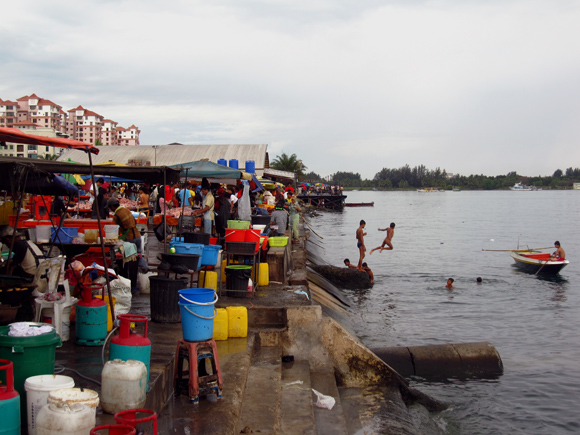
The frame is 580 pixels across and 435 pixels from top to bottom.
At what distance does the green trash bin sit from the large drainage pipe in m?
7.26

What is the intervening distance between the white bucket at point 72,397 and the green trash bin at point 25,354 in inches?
26.9

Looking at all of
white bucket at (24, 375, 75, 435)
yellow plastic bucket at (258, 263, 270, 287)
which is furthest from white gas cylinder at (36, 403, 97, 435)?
yellow plastic bucket at (258, 263, 270, 287)

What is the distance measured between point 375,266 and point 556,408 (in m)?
18.6

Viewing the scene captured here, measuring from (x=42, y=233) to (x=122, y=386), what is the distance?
16.9ft

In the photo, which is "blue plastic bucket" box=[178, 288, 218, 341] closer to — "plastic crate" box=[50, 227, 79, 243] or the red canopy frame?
the red canopy frame

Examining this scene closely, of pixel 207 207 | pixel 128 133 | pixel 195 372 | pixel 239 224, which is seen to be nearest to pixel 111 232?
pixel 239 224

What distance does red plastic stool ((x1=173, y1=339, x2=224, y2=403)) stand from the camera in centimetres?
525

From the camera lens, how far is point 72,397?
11.8 ft

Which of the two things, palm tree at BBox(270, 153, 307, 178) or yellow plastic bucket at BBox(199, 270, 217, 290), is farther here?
palm tree at BBox(270, 153, 307, 178)

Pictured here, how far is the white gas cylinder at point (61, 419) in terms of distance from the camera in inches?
Result: 136

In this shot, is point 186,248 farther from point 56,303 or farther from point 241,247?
point 56,303

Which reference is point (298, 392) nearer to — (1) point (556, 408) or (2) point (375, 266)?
(1) point (556, 408)

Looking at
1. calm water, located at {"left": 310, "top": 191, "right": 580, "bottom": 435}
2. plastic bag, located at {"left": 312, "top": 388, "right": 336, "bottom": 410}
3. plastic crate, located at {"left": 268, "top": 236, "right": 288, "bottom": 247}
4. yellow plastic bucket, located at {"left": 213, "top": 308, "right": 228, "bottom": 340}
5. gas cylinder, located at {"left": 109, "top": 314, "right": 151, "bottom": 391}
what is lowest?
calm water, located at {"left": 310, "top": 191, "right": 580, "bottom": 435}

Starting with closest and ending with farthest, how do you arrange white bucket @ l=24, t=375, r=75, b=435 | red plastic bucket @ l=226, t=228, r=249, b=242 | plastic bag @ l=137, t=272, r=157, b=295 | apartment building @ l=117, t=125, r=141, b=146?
white bucket @ l=24, t=375, r=75, b=435, plastic bag @ l=137, t=272, r=157, b=295, red plastic bucket @ l=226, t=228, r=249, b=242, apartment building @ l=117, t=125, r=141, b=146
